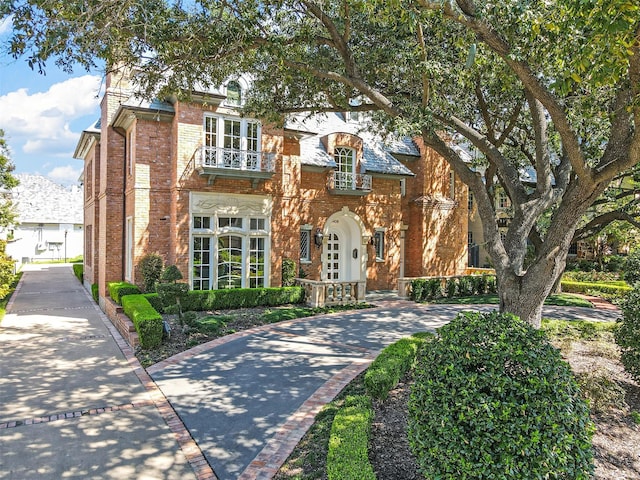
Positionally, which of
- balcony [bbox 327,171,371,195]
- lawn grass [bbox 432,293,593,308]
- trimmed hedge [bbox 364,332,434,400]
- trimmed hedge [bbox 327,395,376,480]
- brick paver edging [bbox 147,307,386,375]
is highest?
balcony [bbox 327,171,371,195]

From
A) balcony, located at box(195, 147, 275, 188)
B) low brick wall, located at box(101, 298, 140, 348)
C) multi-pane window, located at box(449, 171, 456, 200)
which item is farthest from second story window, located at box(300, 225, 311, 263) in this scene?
multi-pane window, located at box(449, 171, 456, 200)

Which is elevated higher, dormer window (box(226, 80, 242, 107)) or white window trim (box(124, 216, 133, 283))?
dormer window (box(226, 80, 242, 107))

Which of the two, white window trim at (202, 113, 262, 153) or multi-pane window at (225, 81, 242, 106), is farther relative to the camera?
multi-pane window at (225, 81, 242, 106)

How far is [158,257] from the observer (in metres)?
15.1

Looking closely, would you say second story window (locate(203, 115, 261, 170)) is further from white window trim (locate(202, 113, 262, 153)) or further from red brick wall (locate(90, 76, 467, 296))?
red brick wall (locate(90, 76, 467, 296))

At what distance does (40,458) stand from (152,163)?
38.3 feet

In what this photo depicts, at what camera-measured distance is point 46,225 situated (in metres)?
47.3

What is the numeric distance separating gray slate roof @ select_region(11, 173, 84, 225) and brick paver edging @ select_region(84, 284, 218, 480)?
44.7 metres

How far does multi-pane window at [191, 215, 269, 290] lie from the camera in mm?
15445

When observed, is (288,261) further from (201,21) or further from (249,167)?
(201,21)

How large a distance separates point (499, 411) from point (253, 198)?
13765mm

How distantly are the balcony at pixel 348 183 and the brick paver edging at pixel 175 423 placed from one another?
11.0 metres

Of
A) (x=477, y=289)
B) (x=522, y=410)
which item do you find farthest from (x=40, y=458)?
(x=477, y=289)

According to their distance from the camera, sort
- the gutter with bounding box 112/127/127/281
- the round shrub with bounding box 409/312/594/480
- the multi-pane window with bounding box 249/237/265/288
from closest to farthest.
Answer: the round shrub with bounding box 409/312/594/480
the multi-pane window with bounding box 249/237/265/288
the gutter with bounding box 112/127/127/281
